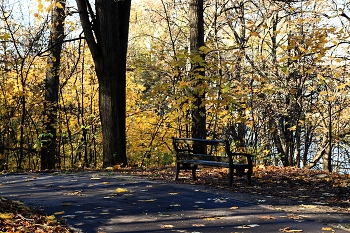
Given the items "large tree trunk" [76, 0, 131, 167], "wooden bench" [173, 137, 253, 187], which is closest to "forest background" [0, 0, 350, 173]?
"large tree trunk" [76, 0, 131, 167]

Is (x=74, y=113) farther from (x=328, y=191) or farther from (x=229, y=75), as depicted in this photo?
(x=328, y=191)

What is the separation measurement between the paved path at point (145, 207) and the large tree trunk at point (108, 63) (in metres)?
2.87

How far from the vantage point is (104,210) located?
638cm

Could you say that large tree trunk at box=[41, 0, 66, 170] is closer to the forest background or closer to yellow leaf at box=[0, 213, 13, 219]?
the forest background

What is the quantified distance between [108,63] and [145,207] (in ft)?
20.2

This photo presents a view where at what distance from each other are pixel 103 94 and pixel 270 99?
29.6 ft

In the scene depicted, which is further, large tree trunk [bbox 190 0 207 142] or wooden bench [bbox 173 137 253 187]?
large tree trunk [bbox 190 0 207 142]

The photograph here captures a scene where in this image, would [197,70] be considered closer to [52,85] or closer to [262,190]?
[262,190]

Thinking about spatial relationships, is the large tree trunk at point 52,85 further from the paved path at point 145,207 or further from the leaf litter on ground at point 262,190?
the paved path at point 145,207

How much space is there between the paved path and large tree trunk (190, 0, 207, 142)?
3930 mm

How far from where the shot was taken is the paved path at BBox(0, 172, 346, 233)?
5488 millimetres

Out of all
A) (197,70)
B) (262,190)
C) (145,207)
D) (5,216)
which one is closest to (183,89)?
(197,70)

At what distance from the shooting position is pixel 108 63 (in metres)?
12.1

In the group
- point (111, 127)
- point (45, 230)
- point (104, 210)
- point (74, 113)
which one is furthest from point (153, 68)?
point (45, 230)
